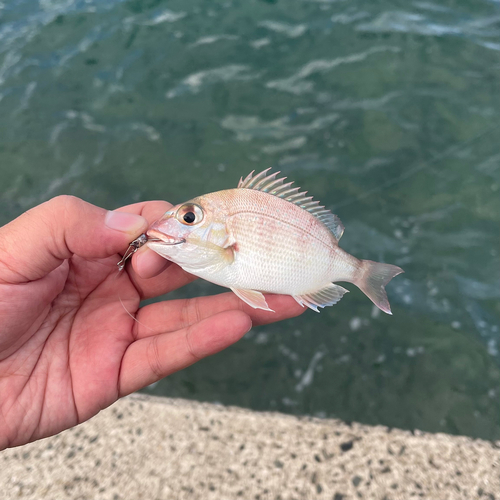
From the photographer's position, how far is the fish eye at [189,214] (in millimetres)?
2520

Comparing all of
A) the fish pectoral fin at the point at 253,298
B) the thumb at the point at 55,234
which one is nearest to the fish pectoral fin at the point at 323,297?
the fish pectoral fin at the point at 253,298

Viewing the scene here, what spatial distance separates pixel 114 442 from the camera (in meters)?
3.11

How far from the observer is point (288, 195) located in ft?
9.64

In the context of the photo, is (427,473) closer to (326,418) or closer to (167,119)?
(326,418)

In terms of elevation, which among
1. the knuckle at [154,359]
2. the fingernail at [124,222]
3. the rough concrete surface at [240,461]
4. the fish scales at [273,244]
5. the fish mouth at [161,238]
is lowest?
the rough concrete surface at [240,461]

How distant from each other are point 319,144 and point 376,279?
3.30 metres

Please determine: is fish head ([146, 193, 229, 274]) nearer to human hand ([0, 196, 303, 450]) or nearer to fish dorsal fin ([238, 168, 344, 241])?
human hand ([0, 196, 303, 450])

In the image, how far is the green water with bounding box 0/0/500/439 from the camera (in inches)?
158

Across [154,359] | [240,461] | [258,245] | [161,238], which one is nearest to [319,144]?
[258,245]

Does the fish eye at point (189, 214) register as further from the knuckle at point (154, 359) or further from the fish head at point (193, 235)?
the knuckle at point (154, 359)

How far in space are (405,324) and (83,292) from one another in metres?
3.42

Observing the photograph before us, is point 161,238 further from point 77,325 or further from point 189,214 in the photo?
point 77,325

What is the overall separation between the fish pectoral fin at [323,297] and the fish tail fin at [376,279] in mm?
195

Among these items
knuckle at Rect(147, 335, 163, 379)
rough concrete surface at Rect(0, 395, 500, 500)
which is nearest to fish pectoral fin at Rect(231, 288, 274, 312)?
knuckle at Rect(147, 335, 163, 379)
